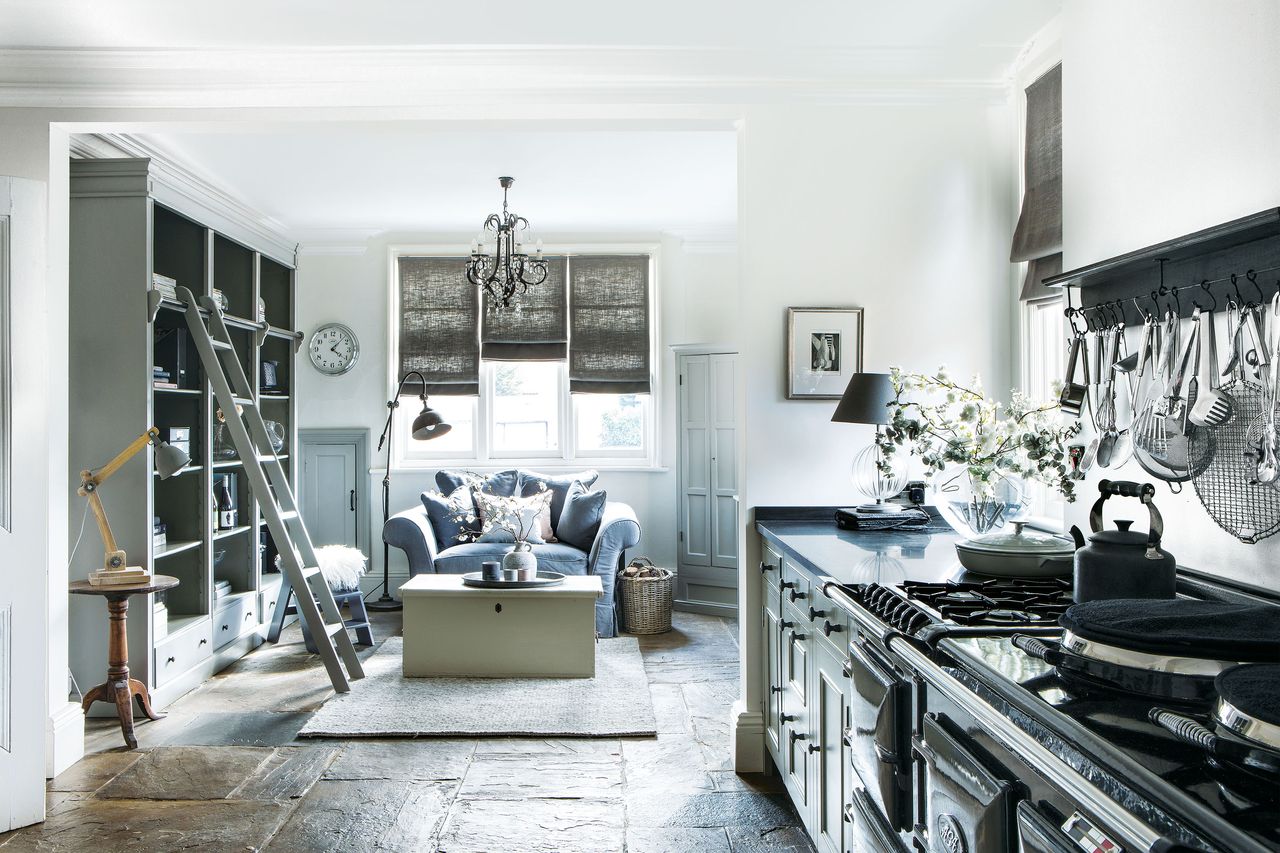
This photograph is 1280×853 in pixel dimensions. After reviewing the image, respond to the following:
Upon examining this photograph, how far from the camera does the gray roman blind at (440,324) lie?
6746 mm

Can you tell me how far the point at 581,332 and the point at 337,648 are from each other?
2865 mm

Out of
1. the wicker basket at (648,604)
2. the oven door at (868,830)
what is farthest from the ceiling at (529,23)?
the wicker basket at (648,604)

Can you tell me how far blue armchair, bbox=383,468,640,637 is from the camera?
18.3 ft

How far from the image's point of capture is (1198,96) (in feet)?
6.10

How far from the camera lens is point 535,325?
676 centimetres

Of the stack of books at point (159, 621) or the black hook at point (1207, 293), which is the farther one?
the stack of books at point (159, 621)

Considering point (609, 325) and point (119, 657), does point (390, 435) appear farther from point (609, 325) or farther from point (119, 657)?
point (119, 657)

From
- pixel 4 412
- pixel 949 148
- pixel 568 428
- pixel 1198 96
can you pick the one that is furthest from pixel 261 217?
pixel 1198 96

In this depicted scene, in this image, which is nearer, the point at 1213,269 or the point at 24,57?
the point at 1213,269

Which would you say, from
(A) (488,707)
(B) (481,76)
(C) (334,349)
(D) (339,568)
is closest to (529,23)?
(B) (481,76)

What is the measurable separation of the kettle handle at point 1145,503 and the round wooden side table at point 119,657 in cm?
347

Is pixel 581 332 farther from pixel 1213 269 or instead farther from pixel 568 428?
pixel 1213 269

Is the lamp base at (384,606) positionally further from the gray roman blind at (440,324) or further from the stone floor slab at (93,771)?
the stone floor slab at (93,771)

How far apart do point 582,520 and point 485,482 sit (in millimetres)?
817
